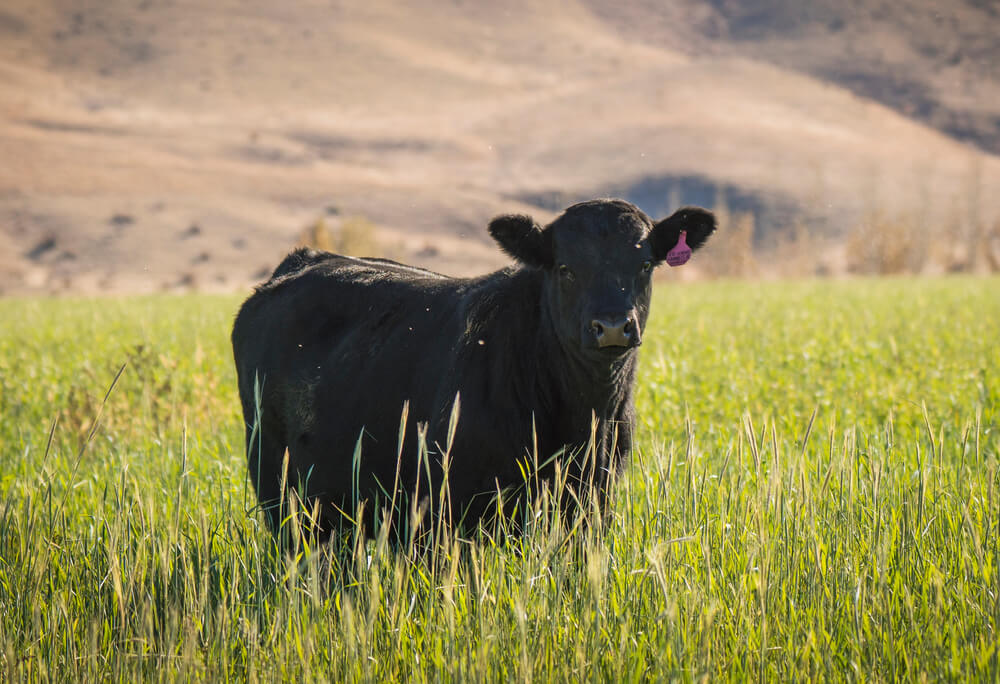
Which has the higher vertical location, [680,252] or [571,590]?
[680,252]

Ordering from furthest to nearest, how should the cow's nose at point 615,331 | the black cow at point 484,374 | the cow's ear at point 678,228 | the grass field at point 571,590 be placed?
the cow's ear at point 678,228 → the black cow at point 484,374 → the cow's nose at point 615,331 → the grass field at point 571,590

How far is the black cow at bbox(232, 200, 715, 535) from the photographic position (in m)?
4.66

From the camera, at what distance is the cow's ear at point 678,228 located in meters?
5.44

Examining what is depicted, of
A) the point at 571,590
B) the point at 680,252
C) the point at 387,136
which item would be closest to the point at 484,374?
the point at 571,590

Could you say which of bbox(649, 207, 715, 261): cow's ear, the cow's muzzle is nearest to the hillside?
bbox(649, 207, 715, 261): cow's ear

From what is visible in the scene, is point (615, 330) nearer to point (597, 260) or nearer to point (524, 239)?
point (597, 260)

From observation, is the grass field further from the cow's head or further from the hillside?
the hillside

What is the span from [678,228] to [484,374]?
1.50 metres

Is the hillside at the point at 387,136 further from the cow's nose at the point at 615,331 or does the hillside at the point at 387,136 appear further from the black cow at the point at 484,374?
the cow's nose at the point at 615,331

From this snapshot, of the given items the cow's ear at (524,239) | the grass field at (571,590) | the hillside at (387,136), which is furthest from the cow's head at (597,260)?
the hillside at (387,136)

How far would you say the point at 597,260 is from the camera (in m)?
4.89

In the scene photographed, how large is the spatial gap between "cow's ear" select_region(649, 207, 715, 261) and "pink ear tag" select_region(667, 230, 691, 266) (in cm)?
3

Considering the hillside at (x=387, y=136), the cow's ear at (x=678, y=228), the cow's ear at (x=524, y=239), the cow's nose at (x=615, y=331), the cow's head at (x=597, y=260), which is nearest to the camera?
the cow's nose at (x=615, y=331)

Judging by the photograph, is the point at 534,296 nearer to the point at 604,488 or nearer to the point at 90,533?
the point at 604,488
